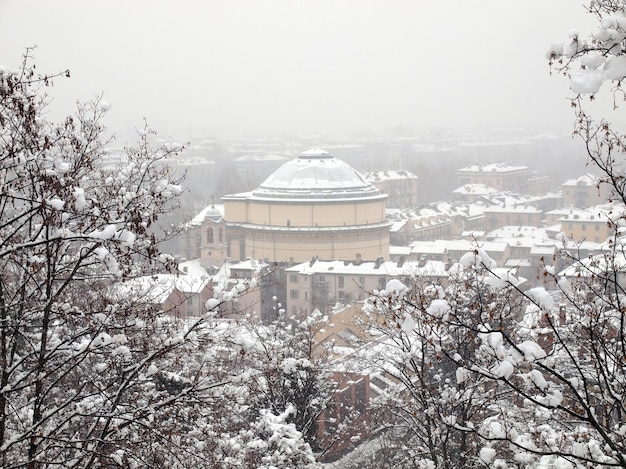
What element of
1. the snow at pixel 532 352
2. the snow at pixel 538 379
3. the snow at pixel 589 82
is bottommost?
the snow at pixel 538 379

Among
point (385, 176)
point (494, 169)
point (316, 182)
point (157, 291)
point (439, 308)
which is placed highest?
point (439, 308)

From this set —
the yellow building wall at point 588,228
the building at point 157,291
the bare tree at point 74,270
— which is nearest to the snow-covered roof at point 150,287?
the building at point 157,291

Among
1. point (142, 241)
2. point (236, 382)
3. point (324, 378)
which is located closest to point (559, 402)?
point (236, 382)

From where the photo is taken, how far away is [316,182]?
42.9 m

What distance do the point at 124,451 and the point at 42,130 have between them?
6.71 feet

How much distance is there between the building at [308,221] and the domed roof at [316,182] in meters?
0.05

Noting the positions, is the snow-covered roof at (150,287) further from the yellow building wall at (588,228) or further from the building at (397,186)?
the building at (397,186)

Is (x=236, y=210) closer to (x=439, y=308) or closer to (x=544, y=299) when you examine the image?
(x=439, y=308)

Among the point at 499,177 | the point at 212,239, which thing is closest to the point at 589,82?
the point at 212,239

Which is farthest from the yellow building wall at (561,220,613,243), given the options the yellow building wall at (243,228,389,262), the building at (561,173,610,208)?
the building at (561,173,610,208)

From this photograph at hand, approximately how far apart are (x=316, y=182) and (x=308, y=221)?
2982 millimetres

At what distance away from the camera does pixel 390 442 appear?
13633 millimetres

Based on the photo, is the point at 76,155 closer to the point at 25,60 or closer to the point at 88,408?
the point at 25,60

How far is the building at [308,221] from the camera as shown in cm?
4041
